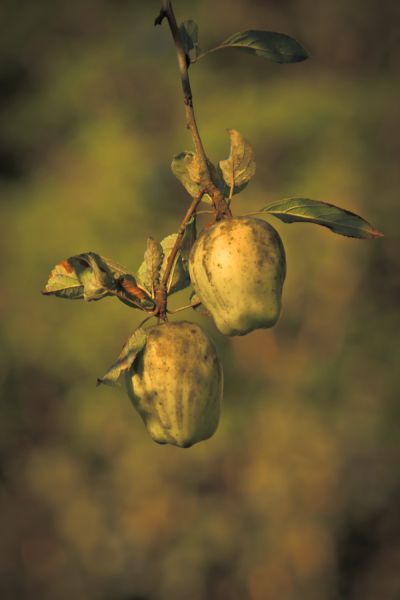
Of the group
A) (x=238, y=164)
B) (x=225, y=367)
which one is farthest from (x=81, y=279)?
(x=225, y=367)

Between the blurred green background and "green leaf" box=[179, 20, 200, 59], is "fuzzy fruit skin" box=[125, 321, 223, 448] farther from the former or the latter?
the blurred green background

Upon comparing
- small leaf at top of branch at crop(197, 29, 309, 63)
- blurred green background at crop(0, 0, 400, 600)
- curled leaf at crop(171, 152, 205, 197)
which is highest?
small leaf at top of branch at crop(197, 29, 309, 63)

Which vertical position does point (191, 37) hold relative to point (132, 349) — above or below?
above

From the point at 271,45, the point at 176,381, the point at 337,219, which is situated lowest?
the point at 176,381

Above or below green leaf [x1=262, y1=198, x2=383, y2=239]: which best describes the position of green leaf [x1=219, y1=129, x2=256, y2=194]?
above

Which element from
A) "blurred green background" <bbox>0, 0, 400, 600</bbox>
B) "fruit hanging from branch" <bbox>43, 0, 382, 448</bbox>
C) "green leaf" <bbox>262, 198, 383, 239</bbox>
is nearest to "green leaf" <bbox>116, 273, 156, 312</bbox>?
"fruit hanging from branch" <bbox>43, 0, 382, 448</bbox>

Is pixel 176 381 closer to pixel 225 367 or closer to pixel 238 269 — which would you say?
pixel 238 269

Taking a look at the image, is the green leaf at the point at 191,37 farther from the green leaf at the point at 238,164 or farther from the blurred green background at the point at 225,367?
the blurred green background at the point at 225,367
